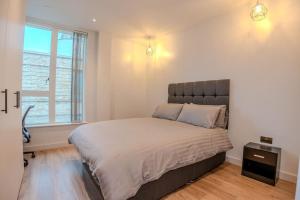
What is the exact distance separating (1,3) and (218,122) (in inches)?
111

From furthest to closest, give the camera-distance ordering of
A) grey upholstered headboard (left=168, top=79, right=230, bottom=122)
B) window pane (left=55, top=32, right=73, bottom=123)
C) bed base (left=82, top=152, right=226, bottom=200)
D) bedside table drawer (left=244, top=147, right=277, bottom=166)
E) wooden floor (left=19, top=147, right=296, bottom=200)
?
1. window pane (left=55, top=32, right=73, bottom=123)
2. grey upholstered headboard (left=168, top=79, right=230, bottom=122)
3. bedside table drawer (left=244, top=147, right=277, bottom=166)
4. wooden floor (left=19, top=147, right=296, bottom=200)
5. bed base (left=82, top=152, right=226, bottom=200)

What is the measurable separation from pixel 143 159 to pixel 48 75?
302 centimetres

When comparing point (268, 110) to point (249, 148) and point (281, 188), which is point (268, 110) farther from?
point (281, 188)

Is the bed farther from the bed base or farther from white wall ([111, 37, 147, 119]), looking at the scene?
white wall ([111, 37, 147, 119])

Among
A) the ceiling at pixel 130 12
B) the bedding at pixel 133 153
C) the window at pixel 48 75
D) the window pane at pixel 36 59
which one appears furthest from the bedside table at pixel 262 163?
the window pane at pixel 36 59

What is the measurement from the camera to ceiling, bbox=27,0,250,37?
2689 mm

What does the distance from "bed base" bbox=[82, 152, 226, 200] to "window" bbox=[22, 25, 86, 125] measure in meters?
1.78

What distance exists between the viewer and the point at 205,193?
6.32 ft

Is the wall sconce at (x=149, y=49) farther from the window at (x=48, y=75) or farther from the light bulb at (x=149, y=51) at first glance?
the window at (x=48, y=75)

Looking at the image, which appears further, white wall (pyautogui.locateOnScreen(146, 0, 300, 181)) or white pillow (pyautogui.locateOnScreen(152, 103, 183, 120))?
white pillow (pyautogui.locateOnScreen(152, 103, 183, 120))

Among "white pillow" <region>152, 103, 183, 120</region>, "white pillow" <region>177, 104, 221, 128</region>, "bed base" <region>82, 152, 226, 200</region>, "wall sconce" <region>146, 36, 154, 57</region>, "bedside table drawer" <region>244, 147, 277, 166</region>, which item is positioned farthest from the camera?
"wall sconce" <region>146, 36, 154, 57</region>

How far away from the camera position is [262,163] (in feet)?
7.26

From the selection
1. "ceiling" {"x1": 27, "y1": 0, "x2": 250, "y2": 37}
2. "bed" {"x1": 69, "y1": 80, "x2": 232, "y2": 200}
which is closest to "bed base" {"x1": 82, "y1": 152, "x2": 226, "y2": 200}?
"bed" {"x1": 69, "y1": 80, "x2": 232, "y2": 200}

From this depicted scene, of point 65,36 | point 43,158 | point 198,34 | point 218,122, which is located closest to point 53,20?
point 65,36
